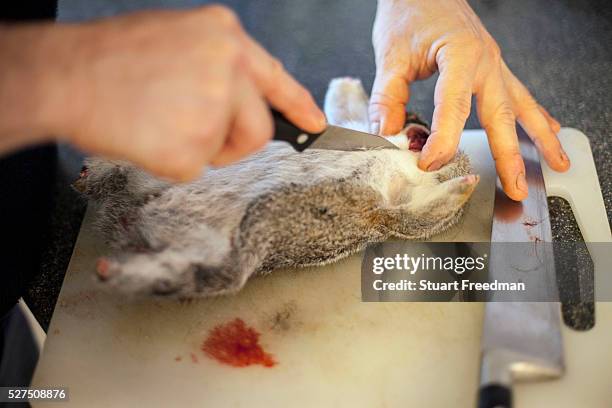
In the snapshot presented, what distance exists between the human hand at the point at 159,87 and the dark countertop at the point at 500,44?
3.52ft

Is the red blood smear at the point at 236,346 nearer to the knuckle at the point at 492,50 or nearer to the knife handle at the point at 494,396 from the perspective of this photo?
the knife handle at the point at 494,396

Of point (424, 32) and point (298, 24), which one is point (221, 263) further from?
point (298, 24)

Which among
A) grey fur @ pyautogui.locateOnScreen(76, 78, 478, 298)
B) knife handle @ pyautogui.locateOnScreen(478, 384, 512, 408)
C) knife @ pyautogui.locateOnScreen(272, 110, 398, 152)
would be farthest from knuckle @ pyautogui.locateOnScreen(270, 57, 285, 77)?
knife handle @ pyautogui.locateOnScreen(478, 384, 512, 408)

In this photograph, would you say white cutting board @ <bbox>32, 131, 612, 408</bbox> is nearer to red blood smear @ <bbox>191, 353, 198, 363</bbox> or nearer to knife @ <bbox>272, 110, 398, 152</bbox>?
red blood smear @ <bbox>191, 353, 198, 363</bbox>

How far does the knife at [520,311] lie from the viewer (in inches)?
44.8

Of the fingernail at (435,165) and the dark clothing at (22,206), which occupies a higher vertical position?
the fingernail at (435,165)

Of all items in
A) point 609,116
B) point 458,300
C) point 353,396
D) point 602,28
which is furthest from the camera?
point 602,28

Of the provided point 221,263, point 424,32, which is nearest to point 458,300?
point 221,263

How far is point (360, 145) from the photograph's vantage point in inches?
56.0

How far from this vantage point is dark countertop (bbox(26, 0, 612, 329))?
1.99 metres

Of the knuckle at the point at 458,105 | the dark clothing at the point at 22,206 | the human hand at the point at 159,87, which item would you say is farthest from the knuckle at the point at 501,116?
the dark clothing at the point at 22,206

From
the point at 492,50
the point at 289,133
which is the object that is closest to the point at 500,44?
the point at 492,50

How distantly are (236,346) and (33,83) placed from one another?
732mm

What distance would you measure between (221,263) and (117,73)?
0.56 meters
